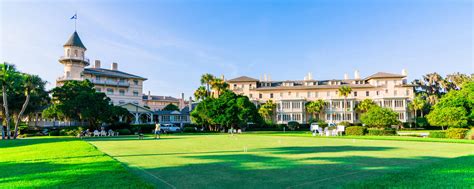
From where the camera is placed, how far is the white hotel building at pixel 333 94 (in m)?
72.4

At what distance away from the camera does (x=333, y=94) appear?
75.4m

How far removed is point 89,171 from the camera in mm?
8430

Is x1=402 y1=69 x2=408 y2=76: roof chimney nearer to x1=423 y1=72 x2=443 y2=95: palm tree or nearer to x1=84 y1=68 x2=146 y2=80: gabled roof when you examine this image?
x1=423 y1=72 x2=443 y2=95: palm tree

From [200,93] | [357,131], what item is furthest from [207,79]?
[357,131]

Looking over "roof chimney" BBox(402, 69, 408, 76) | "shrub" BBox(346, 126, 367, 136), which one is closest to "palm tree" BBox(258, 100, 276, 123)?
"shrub" BBox(346, 126, 367, 136)

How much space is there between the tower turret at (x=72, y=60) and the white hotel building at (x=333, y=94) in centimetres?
3720

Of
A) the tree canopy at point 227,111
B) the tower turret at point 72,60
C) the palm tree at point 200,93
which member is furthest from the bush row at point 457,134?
the tower turret at point 72,60

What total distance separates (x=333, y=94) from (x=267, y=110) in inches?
731

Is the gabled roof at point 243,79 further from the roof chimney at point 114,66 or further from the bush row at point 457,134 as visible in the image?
the bush row at point 457,134

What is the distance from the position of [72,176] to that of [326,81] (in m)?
77.9

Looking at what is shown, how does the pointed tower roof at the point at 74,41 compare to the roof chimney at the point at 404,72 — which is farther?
the roof chimney at the point at 404,72

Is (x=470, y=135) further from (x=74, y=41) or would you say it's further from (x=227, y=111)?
(x=74, y=41)

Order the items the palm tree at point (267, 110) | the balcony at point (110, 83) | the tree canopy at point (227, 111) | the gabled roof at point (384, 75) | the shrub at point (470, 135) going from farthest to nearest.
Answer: the gabled roof at point (384, 75) → the palm tree at point (267, 110) → the balcony at point (110, 83) → the tree canopy at point (227, 111) → the shrub at point (470, 135)

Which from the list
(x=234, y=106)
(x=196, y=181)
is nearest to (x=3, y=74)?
(x=234, y=106)
